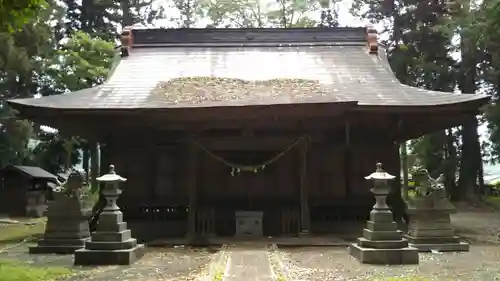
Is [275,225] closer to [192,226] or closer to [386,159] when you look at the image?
[192,226]

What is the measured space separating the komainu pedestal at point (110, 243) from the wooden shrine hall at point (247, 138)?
8.07ft

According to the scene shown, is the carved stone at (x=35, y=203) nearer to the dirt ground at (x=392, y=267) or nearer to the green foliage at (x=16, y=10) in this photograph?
the dirt ground at (x=392, y=267)

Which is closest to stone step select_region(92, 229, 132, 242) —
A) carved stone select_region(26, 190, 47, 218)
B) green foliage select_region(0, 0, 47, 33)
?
green foliage select_region(0, 0, 47, 33)

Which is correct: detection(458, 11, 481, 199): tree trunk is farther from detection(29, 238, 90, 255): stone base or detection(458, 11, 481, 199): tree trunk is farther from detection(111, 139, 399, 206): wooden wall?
detection(29, 238, 90, 255): stone base

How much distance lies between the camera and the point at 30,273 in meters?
7.12

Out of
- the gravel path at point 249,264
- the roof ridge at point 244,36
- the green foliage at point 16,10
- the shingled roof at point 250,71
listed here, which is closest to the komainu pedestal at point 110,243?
the gravel path at point 249,264

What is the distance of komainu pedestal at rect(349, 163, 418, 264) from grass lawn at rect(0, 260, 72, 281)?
501cm

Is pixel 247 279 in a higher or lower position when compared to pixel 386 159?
lower

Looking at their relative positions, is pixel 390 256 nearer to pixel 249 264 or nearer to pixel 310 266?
pixel 310 266

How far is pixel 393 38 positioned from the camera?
28.6 m

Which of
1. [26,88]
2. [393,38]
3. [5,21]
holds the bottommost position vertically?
[5,21]

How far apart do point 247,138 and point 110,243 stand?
4.43m

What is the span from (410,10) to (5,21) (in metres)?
25.8

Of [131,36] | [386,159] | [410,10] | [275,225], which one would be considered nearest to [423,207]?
[386,159]
